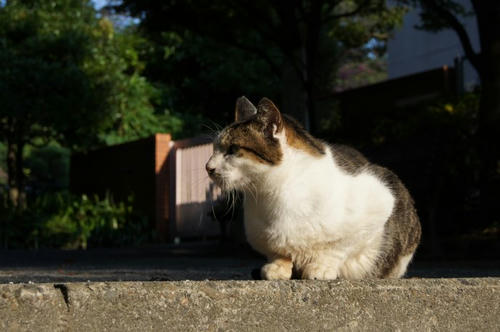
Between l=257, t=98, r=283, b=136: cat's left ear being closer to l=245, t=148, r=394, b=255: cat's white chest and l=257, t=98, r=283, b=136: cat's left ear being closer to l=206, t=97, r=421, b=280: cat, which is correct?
l=206, t=97, r=421, b=280: cat

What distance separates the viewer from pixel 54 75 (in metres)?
9.86

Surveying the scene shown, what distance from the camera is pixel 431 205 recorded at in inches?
208

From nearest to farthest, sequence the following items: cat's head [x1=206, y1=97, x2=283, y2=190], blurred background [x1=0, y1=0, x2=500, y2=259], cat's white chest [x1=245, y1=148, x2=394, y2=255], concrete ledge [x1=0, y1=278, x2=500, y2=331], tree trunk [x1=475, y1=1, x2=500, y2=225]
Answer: concrete ledge [x1=0, y1=278, x2=500, y2=331] < cat's white chest [x1=245, y1=148, x2=394, y2=255] < cat's head [x1=206, y1=97, x2=283, y2=190] < tree trunk [x1=475, y1=1, x2=500, y2=225] < blurred background [x1=0, y1=0, x2=500, y2=259]

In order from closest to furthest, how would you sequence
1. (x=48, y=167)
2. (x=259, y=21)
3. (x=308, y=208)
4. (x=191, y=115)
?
1. (x=308, y=208)
2. (x=259, y=21)
3. (x=48, y=167)
4. (x=191, y=115)

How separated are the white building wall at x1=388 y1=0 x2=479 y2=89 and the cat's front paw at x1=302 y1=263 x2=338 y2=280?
13.8m

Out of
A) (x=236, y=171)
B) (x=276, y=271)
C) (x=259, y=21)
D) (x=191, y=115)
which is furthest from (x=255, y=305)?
(x=191, y=115)

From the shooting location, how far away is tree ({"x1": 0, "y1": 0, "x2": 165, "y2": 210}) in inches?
388

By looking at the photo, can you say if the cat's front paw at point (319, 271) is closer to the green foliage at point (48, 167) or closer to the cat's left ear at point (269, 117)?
the cat's left ear at point (269, 117)

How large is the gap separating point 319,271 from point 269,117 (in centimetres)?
58

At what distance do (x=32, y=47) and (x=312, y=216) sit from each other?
29.9 feet

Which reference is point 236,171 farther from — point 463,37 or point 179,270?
point 463,37

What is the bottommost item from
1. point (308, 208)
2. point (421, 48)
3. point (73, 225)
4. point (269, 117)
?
point (73, 225)

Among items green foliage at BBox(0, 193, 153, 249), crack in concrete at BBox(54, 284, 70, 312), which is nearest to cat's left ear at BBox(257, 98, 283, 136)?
crack in concrete at BBox(54, 284, 70, 312)

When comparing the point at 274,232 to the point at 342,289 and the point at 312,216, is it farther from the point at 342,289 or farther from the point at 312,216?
the point at 342,289
